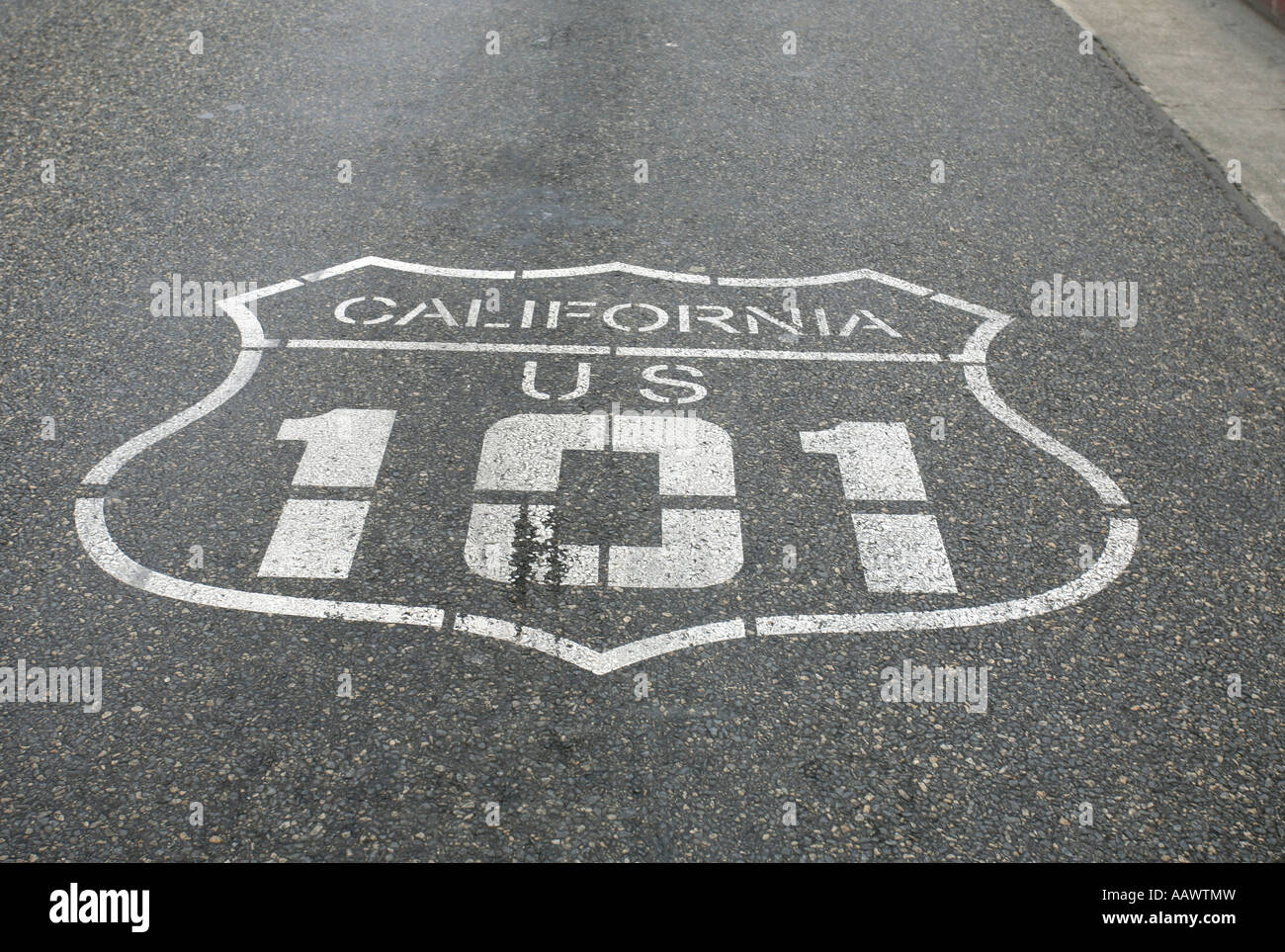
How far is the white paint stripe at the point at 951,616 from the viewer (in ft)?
15.6

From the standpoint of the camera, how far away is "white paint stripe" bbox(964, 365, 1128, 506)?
5555 mm

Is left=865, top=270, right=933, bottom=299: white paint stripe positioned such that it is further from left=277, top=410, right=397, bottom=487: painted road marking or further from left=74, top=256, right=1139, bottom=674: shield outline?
left=277, top=410, right=397, bottom=487: painted road marking

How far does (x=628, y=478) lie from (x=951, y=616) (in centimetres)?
147

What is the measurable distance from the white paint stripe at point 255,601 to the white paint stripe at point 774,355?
2.11 meters

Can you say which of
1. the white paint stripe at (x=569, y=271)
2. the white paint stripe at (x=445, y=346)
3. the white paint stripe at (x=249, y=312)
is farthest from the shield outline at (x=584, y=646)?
the white paint stripe at (x=569, y=271)

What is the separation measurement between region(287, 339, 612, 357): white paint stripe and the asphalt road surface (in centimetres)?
3

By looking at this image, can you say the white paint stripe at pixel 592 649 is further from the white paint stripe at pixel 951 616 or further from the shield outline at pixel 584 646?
the white paint stripe at pixel 951 616

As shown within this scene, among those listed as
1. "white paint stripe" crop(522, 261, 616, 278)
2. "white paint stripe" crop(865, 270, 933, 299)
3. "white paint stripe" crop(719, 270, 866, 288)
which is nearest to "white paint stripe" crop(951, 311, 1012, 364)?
"white paint stripe" crop(865, 270, 933, 299)

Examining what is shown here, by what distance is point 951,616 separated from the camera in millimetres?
4820

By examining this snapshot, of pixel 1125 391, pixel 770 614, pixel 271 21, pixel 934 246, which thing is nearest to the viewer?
pixel 770 614

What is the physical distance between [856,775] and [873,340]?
9.82 ft

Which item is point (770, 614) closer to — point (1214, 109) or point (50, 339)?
point (50, 339)
